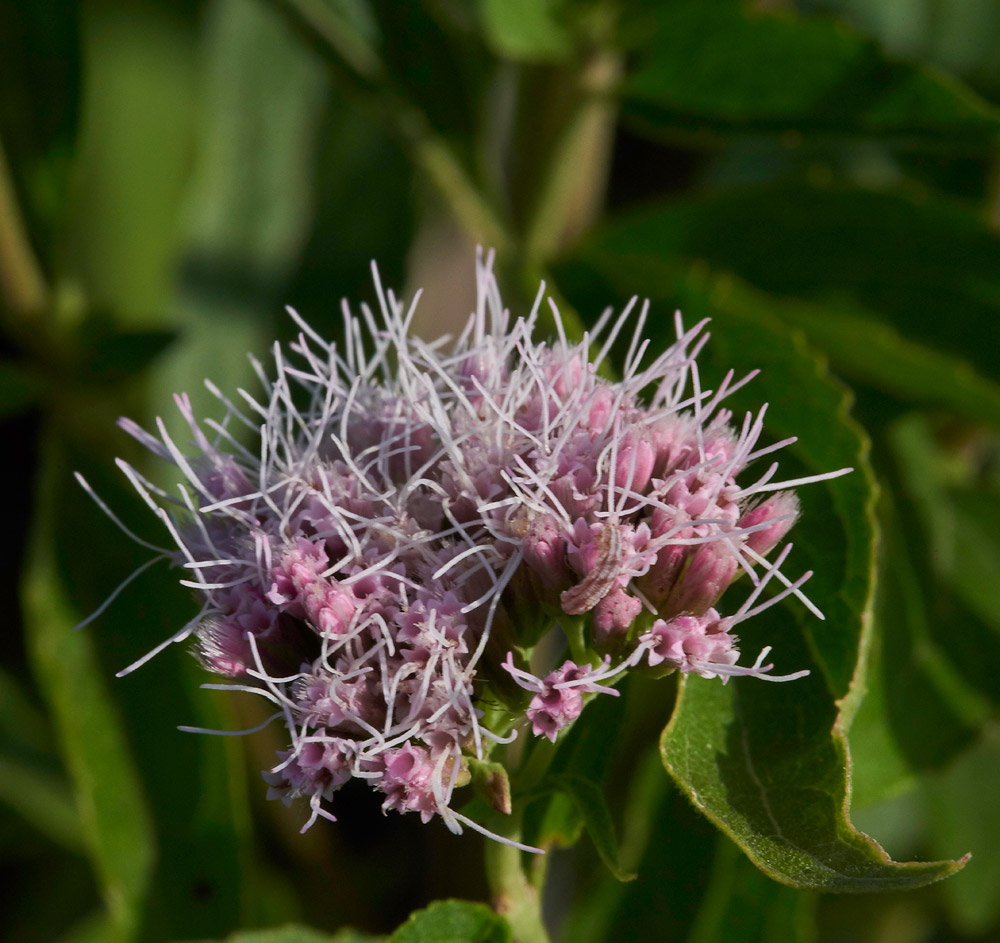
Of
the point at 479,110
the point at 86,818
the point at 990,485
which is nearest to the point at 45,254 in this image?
the point at 479,110

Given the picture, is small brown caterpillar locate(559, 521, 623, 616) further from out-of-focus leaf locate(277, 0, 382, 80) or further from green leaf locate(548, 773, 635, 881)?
out-of-focus leaf locate(277, 0, 382, 80)

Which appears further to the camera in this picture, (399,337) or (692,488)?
(399,337)

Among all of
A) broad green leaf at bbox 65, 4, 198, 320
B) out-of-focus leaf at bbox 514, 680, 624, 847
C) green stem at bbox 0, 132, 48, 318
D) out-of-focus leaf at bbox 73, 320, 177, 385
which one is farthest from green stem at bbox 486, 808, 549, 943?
broad green leaf at bbox 65, 4, 198, 320

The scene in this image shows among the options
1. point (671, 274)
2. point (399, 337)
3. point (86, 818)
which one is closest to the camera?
point (399, 337)

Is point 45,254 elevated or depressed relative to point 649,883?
elevated

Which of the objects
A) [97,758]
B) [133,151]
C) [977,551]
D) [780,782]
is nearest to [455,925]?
[780,782]

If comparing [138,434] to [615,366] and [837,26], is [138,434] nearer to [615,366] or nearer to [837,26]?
[615,366]

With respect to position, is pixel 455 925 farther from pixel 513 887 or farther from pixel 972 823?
pixel 972 823
